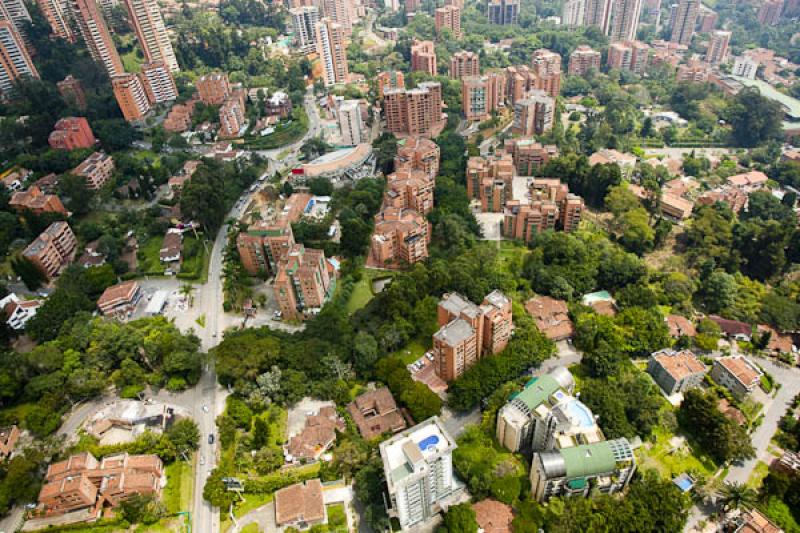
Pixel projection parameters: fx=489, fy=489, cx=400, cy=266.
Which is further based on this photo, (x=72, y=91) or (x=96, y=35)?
(x=96, y=35)

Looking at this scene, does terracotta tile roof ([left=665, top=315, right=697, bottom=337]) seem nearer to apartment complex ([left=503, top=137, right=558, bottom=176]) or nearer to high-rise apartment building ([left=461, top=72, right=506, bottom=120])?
apartment complex ([left=503, top=137, right=558, bottom=176])

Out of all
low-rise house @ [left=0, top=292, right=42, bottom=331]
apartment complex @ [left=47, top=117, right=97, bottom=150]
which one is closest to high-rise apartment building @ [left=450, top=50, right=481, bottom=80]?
apartment complex @ [left=47, top=117, right=97, bottom=150]

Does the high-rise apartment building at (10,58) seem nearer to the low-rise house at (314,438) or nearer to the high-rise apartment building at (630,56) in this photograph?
the low-rise house at (314,438)

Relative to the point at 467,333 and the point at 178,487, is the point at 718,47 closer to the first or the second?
the point at 467,333

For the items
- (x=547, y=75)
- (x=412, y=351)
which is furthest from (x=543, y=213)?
(x=547, y=75)

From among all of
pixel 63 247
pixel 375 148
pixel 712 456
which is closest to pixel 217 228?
pixel 63 247

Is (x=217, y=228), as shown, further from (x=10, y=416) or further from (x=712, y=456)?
(x=712, y=456)

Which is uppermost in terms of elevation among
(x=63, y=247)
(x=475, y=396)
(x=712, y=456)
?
(x=63, y=247)
